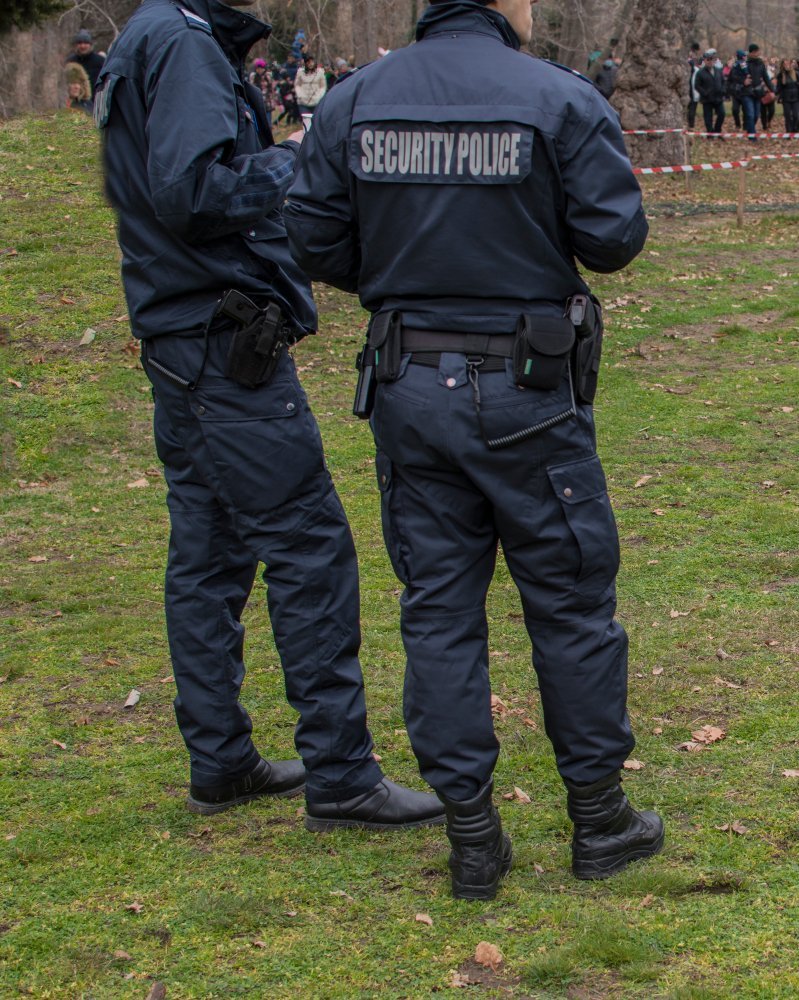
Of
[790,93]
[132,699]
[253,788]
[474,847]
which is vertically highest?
[790,93]

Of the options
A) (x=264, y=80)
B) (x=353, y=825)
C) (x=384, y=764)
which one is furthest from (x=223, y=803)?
(x=264, y=80)

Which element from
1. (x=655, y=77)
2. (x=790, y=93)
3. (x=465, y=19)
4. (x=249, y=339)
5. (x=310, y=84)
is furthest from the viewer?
(x=790, y=93)

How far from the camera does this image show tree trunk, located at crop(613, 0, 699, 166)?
2014 cm

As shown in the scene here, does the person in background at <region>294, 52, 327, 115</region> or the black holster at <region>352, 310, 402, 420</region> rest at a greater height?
the person in background at <region>294, 52, 327, 115</region>

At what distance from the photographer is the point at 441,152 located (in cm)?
288

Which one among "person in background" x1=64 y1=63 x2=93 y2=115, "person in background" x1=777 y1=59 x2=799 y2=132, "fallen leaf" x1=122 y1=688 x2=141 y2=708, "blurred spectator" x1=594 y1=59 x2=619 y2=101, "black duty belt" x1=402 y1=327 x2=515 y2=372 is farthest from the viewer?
"person in background" x1=777 y1=59 x2=799 y2=132

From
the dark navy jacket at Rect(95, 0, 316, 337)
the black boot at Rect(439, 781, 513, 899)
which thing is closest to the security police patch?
the dark navy jacket at Rect(95, 0, 316, 337)

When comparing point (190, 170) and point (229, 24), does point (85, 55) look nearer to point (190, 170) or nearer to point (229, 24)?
point (229, 24)

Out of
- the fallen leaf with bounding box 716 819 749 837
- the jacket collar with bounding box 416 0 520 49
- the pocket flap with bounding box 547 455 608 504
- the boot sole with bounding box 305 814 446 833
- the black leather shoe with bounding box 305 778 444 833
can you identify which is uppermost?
the jacket collar with bounding box 416 0 520 49

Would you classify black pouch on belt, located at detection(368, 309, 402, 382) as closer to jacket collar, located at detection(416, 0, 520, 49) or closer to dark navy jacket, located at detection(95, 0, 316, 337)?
dark navy jacket, located at detection(95, 0, 316, 337)

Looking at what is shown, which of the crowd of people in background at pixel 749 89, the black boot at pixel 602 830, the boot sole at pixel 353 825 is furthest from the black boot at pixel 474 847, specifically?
the crowd of people in background at pixel 749 89

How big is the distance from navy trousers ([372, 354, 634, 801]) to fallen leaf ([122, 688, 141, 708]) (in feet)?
5.60

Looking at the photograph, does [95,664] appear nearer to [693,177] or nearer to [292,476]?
[292,476]

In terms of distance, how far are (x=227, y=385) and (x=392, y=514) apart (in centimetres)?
62
